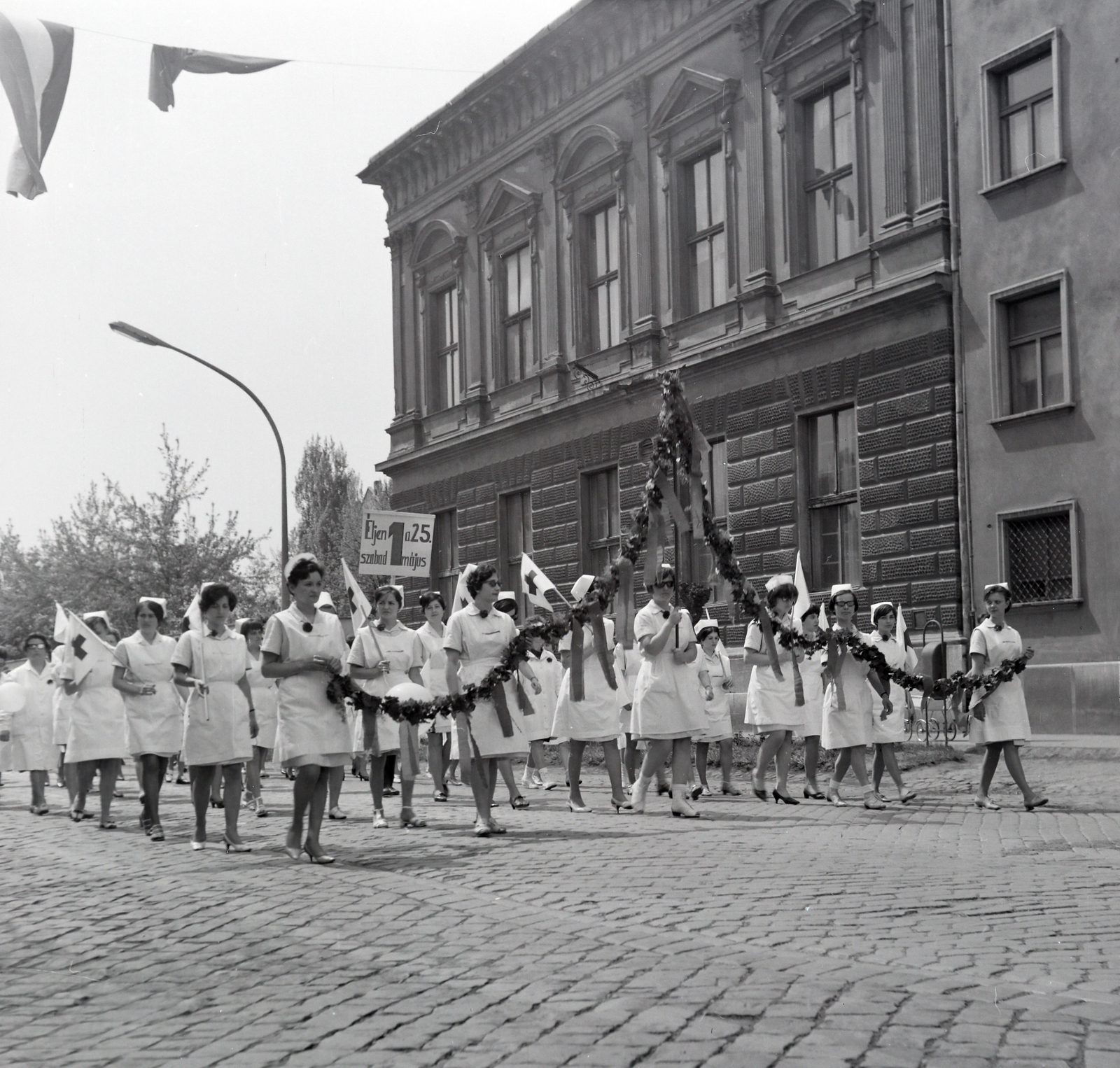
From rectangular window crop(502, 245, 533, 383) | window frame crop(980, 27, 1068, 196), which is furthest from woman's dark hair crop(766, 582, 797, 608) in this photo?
rectangular window crop(502, 245, 533, 383)

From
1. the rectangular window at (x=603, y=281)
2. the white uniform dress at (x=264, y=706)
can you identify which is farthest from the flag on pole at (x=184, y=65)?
the rectangular window at (x=603, y=281)

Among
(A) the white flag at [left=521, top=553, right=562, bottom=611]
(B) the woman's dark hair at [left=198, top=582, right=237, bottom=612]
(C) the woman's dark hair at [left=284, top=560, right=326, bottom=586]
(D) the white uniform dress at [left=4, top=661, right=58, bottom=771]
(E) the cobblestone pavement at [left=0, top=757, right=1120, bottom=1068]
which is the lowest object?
(E) the cobblestone pavement at [left=0, top=757, right=1120, bottom=1068]

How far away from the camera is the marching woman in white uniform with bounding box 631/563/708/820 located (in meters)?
12.5

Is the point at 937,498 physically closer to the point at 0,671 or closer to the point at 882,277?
the point at 882,277

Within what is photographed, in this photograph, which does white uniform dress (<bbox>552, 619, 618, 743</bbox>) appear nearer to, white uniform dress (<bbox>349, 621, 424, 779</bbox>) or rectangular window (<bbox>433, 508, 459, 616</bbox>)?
white uniform dress (<bbox>349, 621, 424, 779</bbox>)

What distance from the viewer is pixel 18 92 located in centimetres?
1291

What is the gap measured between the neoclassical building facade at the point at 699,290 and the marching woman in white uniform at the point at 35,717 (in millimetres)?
8246

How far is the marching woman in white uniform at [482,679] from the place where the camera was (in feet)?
37.5

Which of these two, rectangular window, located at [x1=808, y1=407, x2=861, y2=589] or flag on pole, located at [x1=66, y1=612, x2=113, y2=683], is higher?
rectangular window, located at [x1=808, y1=407, x2=861, y2=589]

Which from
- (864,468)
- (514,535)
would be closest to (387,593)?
(864,468)

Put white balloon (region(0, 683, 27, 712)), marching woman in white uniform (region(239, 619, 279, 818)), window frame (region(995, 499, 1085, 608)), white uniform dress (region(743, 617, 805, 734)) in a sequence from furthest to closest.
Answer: window frame (region(995, 499, 1085, 608))
white balloon (region(0, 683, 27, 712))
marching woman in white uniform (region(239, 619, 279, 818))
white uniform dress (region(743, 617, 805, 734))

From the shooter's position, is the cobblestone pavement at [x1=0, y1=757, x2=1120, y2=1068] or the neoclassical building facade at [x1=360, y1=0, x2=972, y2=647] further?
the neoclassical building facade at [x1=360, y1=0, x2=972, y2=647]

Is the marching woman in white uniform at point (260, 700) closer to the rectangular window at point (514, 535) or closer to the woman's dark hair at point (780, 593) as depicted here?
the woman's dark hair at point (780, 593)

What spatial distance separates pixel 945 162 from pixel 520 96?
41.8ft
